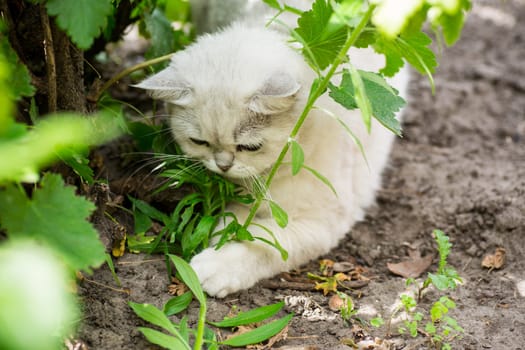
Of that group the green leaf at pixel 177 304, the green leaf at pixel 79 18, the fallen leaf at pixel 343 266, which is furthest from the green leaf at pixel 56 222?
the fallen leaf at pixel 343 266

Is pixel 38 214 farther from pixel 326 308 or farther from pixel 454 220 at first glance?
→ pixel 454 220

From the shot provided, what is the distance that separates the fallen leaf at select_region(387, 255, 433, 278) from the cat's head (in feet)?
2.42

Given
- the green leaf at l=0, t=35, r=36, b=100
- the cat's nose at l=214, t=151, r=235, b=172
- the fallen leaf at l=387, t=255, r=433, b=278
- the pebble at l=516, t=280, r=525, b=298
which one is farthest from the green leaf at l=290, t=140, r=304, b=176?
the pebble at l=516, t=280, r=525, b=298

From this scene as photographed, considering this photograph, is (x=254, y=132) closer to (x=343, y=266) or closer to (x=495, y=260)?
(x=343, y=266)

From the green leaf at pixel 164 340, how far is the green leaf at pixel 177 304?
9.6 inches

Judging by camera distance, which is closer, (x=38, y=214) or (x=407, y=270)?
(x=38, y=214)

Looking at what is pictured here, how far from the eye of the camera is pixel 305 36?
6.86 ft

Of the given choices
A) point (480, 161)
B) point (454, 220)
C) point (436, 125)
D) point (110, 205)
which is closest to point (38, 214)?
point (110, 205)

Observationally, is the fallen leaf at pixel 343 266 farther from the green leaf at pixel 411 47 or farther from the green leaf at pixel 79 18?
the green leaf at pixel 79 18

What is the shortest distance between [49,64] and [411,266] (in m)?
1.72

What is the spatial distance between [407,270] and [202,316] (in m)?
1.13

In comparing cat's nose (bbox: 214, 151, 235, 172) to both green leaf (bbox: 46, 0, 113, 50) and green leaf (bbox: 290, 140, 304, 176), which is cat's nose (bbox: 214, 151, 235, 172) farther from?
green leaf (bbox: 46, 0, 113, 50)

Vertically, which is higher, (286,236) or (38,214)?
(38,214)

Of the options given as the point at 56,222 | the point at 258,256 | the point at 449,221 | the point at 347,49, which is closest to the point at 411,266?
the point at 449,221
